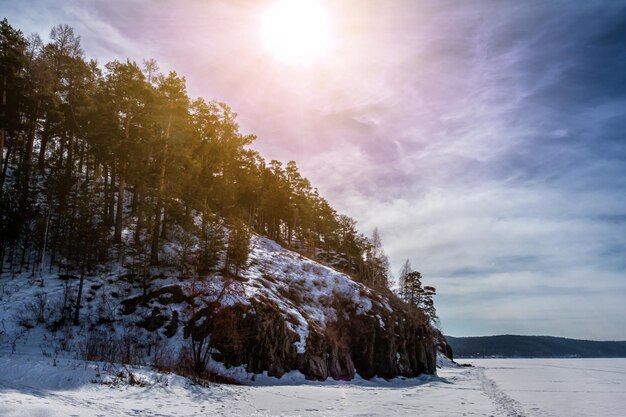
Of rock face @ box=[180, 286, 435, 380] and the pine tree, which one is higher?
the pine tree

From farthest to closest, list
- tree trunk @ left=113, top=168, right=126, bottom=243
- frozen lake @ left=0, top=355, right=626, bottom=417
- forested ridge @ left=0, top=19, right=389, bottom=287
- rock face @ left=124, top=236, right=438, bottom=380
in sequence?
tree trunk @ left=113, top=168, right=126, bottom=243, forested ridge @ left=0, top=19, right=389, bottom=287, rock face @ left=124, top=236, right=438, bottom=380, frozen lake @ left=0, top=355, right=626, bottom=417

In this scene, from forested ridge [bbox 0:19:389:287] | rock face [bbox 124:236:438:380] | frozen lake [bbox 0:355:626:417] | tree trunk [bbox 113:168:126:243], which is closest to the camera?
frozen lake [bbox 0:355:626:417]

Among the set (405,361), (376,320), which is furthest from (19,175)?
(405,361)

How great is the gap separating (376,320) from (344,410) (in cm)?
1939

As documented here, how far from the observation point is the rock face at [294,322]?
2169 cm

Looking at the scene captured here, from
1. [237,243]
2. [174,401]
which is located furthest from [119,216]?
[174,401]

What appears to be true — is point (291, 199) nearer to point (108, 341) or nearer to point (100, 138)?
point (100, 138)

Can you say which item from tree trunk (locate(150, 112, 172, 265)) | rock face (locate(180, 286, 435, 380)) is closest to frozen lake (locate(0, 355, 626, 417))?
rock face (locate(180, 286, 435, 380))

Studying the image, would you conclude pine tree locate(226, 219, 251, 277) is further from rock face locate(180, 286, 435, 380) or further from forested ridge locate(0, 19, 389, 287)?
rock face locate(180, 286, 435, 380)

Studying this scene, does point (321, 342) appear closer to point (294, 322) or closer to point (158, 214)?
point (294, 322)

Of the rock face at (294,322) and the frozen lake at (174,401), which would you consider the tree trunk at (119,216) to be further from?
the frozen lake at (174,401)

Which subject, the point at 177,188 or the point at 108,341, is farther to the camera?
the point at 177,188

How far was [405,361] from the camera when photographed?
33781 mm

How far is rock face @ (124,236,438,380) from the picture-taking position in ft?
71.2
